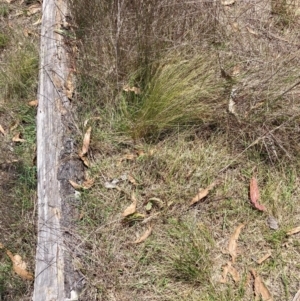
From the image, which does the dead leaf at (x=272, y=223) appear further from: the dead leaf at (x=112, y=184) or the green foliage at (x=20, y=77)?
the green foliage at (x=20, y=77)

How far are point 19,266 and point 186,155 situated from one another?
44.9 inches

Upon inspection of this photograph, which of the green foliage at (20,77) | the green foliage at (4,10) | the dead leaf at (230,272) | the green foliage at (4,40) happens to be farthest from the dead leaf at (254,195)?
the green foliage at (4,10)

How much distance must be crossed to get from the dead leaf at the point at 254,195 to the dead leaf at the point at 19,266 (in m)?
1.29

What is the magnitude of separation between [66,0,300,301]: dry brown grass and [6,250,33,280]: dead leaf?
33 centimetres

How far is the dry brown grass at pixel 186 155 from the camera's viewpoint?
238 centimetres

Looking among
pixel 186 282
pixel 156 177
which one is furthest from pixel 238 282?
pixel 156 177

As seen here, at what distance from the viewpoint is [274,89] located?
8.96 ft

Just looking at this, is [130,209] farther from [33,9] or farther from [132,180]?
[33,9]

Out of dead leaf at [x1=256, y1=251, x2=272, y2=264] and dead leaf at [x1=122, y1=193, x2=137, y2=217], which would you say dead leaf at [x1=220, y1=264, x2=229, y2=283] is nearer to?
dead leaf at [x1=256, y1=251, x2=272, y2=264]

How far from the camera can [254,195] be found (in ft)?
8.51

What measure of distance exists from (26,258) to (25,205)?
1.09 feet

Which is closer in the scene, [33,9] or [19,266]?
[19,266]


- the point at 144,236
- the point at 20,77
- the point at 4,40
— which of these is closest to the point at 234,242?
the point at 144,236

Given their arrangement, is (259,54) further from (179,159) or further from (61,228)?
(61,228)
